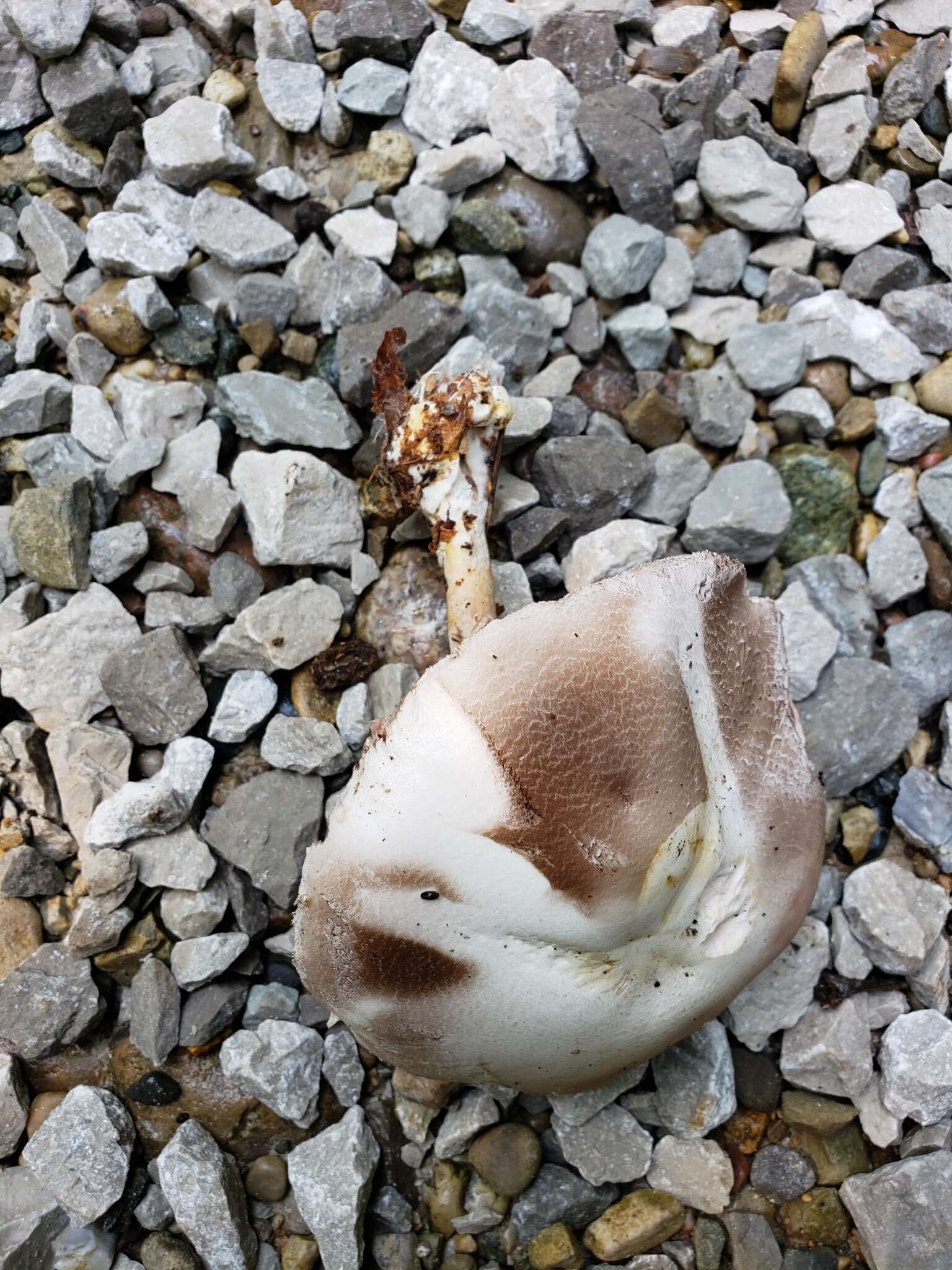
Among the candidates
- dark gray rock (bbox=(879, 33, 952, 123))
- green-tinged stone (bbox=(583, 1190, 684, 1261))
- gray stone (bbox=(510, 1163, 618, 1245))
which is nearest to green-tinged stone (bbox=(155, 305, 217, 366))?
dark gray rock (bbox=(879, 33, 952, 123))

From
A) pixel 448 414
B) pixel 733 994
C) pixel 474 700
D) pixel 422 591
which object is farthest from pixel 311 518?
pixel 733 994

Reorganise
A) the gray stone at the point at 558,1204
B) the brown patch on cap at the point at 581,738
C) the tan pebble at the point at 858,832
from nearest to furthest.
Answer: the brown patch on cap at the point at 581,738, the gray stone at the point at 558,1204, the tan pebble at the point at 858,832

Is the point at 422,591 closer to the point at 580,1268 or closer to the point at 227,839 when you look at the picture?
the point at 227,839

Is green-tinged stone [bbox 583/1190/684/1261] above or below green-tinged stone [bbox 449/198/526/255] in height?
below

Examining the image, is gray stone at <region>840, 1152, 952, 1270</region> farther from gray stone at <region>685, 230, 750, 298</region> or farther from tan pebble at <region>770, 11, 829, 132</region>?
tan pebble at <region>770, 11, 829, 132</region>

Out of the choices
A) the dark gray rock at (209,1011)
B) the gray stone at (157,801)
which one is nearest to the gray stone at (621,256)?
the gray stone at (157,801)

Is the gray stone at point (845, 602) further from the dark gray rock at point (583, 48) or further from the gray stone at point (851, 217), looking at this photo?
the dark gray rock at point (583, 48)

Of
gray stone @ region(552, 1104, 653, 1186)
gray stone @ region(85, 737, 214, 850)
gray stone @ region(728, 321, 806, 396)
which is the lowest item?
gray stone @ region(552, 1104, 653, 1186)
